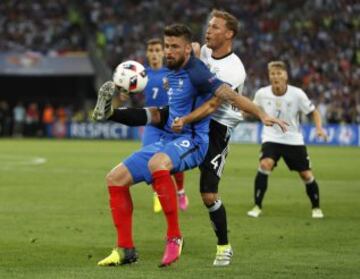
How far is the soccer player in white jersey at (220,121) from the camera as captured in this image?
9.48m

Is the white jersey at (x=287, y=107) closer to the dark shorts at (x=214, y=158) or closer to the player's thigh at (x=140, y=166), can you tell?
the dark shorts at (x=214, y=158)

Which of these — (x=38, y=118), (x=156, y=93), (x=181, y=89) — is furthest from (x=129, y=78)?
(x=38, y=118)

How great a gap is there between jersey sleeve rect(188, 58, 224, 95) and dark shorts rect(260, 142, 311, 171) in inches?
215

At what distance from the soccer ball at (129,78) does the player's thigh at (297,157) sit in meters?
5.26

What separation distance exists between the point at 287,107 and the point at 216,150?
16.1 feet

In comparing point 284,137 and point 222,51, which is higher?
point 222,51

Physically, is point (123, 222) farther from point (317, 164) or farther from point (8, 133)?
point (8, 133)

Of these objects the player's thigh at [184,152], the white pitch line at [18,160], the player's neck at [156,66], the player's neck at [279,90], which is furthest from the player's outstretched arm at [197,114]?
the white pitch line at [18,160]

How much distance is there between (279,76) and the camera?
14.4 metres

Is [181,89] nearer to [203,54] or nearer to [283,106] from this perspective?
[203,54]

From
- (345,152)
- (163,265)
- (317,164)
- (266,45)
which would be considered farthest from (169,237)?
(266,45)

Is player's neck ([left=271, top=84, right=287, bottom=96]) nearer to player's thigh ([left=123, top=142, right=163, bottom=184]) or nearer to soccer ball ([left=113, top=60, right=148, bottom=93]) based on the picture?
soccer ball ([left=113, top=60, right=148, bottom=93])

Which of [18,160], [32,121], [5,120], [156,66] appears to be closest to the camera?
[156,66]

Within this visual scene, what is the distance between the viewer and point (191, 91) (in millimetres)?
9211
